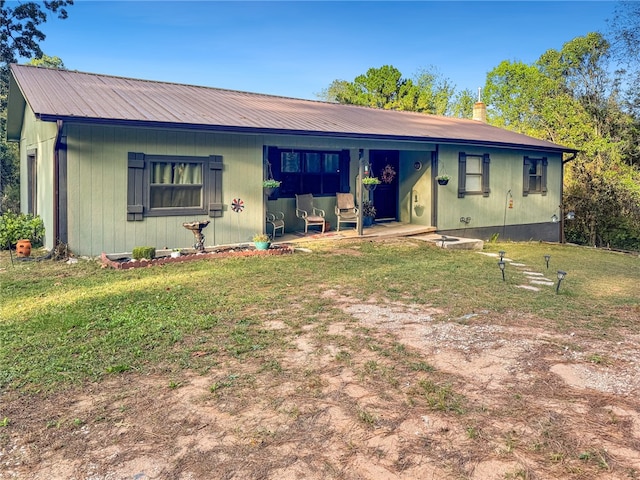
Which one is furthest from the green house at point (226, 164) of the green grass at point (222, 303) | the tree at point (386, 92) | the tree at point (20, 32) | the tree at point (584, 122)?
the tree at point (386, 92)

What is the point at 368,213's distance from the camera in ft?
41.6

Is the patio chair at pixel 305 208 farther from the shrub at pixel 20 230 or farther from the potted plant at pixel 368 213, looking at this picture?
the shrub at pixel 20 230

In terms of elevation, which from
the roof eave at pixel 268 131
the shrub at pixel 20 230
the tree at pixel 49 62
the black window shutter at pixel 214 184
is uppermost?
the tree at pixel 49 62

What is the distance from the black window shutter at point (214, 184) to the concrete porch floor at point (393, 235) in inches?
56.2

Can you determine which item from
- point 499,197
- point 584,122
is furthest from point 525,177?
point 584,122

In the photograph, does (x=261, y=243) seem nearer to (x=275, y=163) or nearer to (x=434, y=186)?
(x=275, y=163)

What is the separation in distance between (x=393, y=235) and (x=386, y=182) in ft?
7.84

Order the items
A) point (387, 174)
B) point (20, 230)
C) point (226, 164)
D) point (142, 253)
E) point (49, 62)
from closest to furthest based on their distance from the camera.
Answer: point (142, 253), point (20, 230), point (226, 164), point (387, 174), point (49, 62)

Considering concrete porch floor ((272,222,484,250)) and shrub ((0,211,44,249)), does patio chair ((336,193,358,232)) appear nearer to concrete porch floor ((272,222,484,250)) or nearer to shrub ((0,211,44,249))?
concrete porch floor ((272,222,484,250))

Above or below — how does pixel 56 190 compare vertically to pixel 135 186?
below

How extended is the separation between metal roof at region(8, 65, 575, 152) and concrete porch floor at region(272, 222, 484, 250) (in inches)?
83.3

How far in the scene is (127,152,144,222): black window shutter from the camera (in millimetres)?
8922

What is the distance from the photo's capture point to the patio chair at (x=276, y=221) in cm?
1110

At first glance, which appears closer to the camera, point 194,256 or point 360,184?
point 194,256
